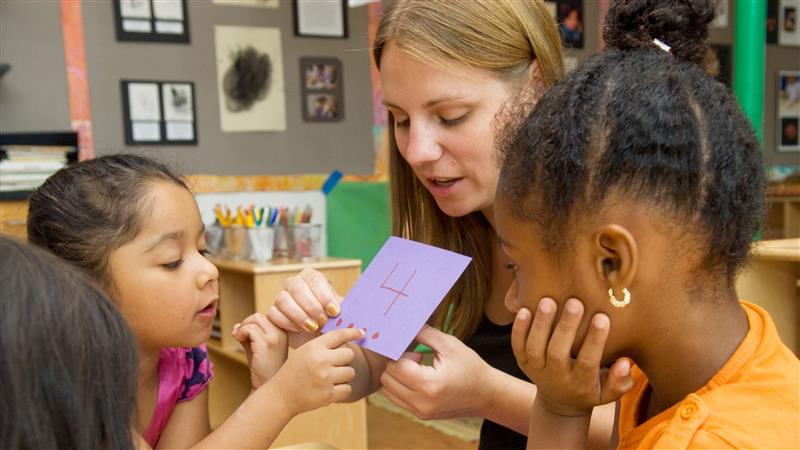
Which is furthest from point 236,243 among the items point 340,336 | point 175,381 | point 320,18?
point 340,336

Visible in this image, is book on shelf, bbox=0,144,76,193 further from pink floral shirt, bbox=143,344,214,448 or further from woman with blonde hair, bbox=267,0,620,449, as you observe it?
woman with blonde hair, bbox=267,0,620,449

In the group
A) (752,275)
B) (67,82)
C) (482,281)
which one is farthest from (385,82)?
(67,82)

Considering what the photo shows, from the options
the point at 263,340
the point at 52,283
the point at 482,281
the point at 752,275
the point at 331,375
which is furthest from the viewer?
the point at 752,275

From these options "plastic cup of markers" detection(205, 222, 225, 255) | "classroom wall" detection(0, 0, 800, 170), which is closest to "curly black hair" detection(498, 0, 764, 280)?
"classroom wall" detection(0, 0, 800, 170)

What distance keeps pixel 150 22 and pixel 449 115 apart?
309 centimetres

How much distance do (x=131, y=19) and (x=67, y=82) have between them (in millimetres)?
441

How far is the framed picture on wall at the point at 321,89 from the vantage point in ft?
14.0

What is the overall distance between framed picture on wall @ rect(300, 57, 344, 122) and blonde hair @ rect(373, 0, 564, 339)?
2969 mm

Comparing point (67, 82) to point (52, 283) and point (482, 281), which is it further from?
point (52, 283)

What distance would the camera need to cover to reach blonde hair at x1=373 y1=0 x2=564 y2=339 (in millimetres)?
1196

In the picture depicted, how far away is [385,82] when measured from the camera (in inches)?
49.3

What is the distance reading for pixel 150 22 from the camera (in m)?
3.87

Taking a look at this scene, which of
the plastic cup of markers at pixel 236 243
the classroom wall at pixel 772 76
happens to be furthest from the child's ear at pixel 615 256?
the classroom wall at pixel 772 76

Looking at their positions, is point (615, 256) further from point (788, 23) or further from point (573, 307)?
point (788, 23)
